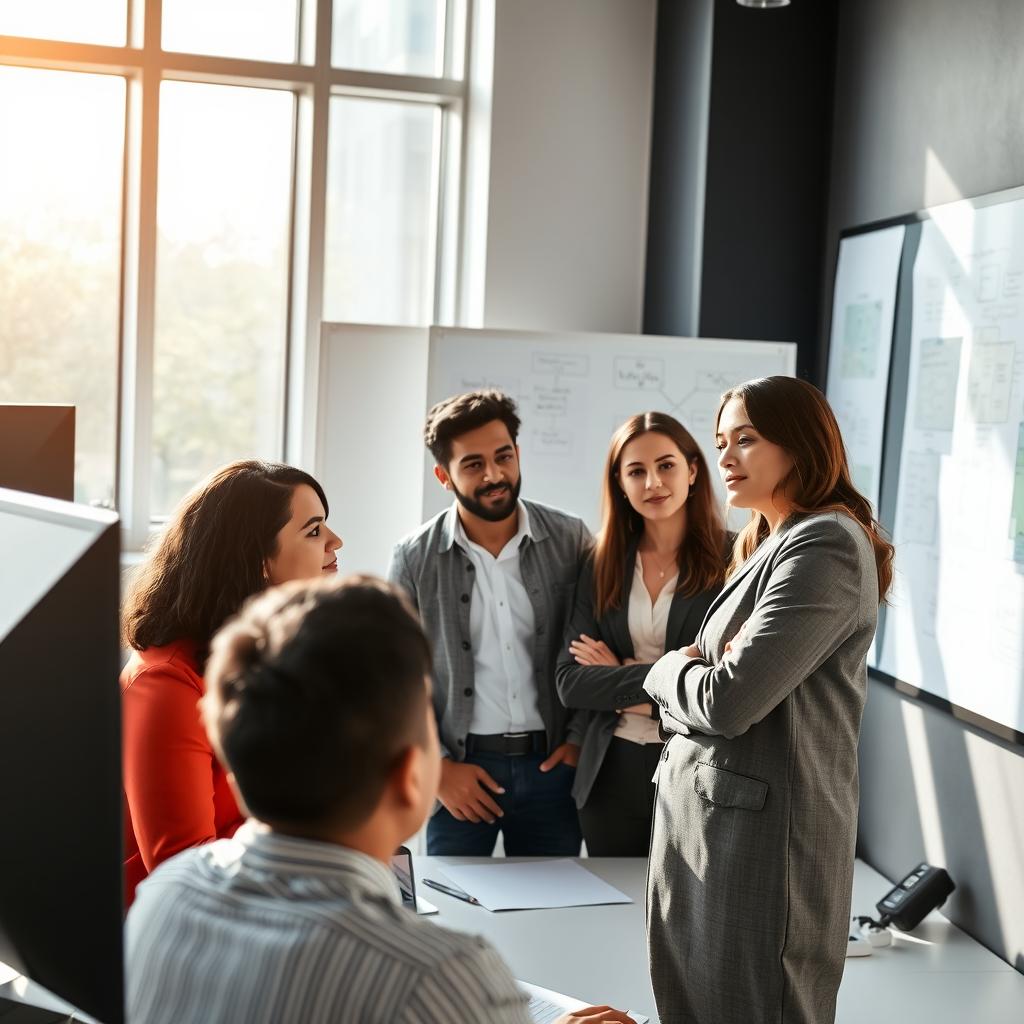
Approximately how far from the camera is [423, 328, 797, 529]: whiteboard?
3.84 metres

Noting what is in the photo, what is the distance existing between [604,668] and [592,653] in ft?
0.22

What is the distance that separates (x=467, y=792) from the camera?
9.41 ft

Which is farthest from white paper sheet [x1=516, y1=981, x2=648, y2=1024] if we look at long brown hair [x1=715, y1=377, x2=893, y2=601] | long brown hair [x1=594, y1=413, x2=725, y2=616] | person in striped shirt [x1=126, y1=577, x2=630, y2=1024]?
long brown hair [x1=594, y1=413, x2=725, y2=616]

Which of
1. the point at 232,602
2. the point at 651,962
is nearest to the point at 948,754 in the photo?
Result: the point at 651,962

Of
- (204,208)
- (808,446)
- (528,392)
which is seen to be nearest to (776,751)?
(808,446)

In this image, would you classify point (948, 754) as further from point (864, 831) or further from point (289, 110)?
point (289, 110)

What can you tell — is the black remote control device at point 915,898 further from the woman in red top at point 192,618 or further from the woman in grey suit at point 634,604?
the woman in red top at point 192,618

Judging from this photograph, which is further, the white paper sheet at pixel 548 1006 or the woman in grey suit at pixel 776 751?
the woman in grey suit at pixel 776 751

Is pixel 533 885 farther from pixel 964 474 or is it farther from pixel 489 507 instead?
pixel 964 474

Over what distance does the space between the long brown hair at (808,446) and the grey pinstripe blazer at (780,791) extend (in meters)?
0.06

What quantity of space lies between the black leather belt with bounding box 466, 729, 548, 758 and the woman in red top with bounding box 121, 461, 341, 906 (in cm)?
112

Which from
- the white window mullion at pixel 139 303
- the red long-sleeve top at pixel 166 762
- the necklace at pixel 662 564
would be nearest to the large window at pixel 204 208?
the white window mullion at pixel 139 303

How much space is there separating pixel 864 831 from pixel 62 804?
9.80 feet

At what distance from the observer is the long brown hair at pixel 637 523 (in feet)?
9.35
